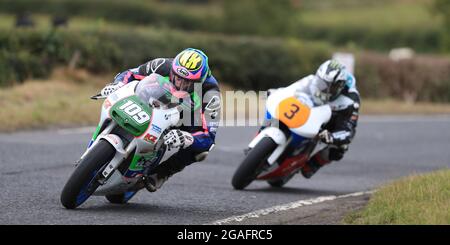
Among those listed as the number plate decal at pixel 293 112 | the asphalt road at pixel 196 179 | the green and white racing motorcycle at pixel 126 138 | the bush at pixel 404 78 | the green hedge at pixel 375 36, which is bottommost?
the asphalt road at pixel 196 179

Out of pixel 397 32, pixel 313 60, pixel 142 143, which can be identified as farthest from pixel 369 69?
pixel 397 32

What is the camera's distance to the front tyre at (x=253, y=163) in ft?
36.9

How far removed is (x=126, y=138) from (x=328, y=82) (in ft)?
12.5

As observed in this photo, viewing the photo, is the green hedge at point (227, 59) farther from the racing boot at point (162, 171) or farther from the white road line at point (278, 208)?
the racing boot at point (162, 171)

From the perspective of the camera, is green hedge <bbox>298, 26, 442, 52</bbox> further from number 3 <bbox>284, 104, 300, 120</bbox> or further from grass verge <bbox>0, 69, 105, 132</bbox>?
number 3 <bbox>284, 104, 300, 120</bbox>

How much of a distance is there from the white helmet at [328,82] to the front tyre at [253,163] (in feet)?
2.93

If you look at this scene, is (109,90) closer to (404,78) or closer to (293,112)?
(293,112)

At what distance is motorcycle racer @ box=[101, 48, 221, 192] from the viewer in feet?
28.7

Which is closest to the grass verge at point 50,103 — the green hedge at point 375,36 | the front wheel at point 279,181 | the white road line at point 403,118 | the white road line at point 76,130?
the white road line at point 76,130

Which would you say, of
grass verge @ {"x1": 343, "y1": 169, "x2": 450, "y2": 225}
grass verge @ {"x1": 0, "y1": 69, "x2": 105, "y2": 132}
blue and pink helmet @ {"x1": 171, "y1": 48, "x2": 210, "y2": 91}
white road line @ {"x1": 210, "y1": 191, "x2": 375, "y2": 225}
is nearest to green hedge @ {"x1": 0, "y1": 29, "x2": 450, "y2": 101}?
grass verge @ {"x1": 0, "y1": 69, "x2": 105, "y2": 132}

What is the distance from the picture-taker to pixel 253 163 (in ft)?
36.9

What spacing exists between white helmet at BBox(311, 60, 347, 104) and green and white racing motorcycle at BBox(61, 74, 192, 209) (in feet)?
10.4

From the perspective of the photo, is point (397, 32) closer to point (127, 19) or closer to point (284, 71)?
point (127, 19)

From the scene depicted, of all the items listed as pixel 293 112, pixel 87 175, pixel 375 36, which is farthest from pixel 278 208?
pixel 375 36
